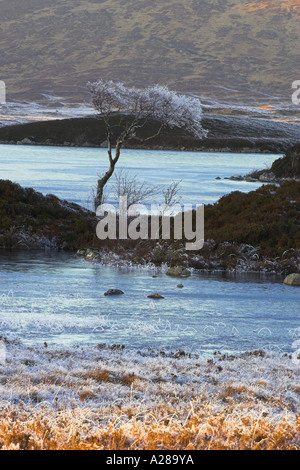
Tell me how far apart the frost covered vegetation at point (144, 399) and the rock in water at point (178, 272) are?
11.5 meters

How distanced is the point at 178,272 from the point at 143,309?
23.1ft

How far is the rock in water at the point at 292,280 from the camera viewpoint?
24.0 metres

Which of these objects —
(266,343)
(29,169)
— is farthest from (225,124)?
(266,343)

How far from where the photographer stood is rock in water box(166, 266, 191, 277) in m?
25.3

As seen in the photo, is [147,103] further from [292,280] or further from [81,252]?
[292,280]

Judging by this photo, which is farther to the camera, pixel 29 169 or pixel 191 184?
pixel 29 169

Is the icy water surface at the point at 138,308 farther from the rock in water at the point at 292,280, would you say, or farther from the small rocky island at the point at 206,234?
the small rocky island at the point at 206,234

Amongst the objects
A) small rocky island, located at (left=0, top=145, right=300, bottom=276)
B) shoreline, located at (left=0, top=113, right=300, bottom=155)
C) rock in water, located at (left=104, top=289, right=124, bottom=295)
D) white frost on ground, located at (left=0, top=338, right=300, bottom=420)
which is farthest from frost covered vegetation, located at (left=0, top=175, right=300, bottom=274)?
shoreline, located at (left=0, top=113, right=300, bottom=155)

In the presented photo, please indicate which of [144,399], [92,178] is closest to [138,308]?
[144,399]

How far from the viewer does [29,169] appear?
70.1m

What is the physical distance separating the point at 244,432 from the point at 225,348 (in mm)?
6584

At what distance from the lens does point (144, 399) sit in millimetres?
9891

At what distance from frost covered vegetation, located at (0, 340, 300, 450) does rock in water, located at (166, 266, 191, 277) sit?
37.6 ft

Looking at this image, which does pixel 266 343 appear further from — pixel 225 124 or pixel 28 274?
pixel 225 124
